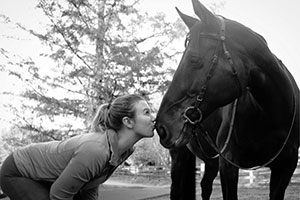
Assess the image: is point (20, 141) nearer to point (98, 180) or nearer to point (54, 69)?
point (54, 69)

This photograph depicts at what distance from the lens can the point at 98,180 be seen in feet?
8.08

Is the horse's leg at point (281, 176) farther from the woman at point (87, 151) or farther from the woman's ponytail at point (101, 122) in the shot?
the woman's ponytail at point (101, 122)

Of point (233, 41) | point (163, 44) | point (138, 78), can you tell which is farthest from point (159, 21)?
point (233, 41)

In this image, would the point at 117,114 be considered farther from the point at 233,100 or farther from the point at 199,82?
the point at 233,100

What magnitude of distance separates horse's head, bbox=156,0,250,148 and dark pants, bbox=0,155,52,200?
0.95 metres

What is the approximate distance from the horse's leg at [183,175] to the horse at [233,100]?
5.24 feet

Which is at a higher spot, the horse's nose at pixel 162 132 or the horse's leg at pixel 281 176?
the horse's nose at pixel 162 132

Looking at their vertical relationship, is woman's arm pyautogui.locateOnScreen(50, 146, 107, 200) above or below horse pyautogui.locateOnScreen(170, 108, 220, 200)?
above

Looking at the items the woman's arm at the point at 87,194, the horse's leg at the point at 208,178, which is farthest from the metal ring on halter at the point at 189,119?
the horse's leg at the point at 208,178

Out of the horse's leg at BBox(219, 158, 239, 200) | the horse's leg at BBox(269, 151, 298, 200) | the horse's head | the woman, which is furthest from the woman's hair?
the horse's leg at BBox(269, 151, 298, 200)

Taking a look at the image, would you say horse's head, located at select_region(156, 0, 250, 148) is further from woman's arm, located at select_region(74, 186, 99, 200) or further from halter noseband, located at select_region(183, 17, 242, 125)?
woman's arm, located at select_region(74, 186, 99, 200)

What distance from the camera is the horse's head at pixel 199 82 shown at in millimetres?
2338

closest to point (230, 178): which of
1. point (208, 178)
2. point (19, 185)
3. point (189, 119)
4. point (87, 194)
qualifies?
point (189, 119)

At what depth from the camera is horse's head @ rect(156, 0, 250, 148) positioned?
2338 mm
